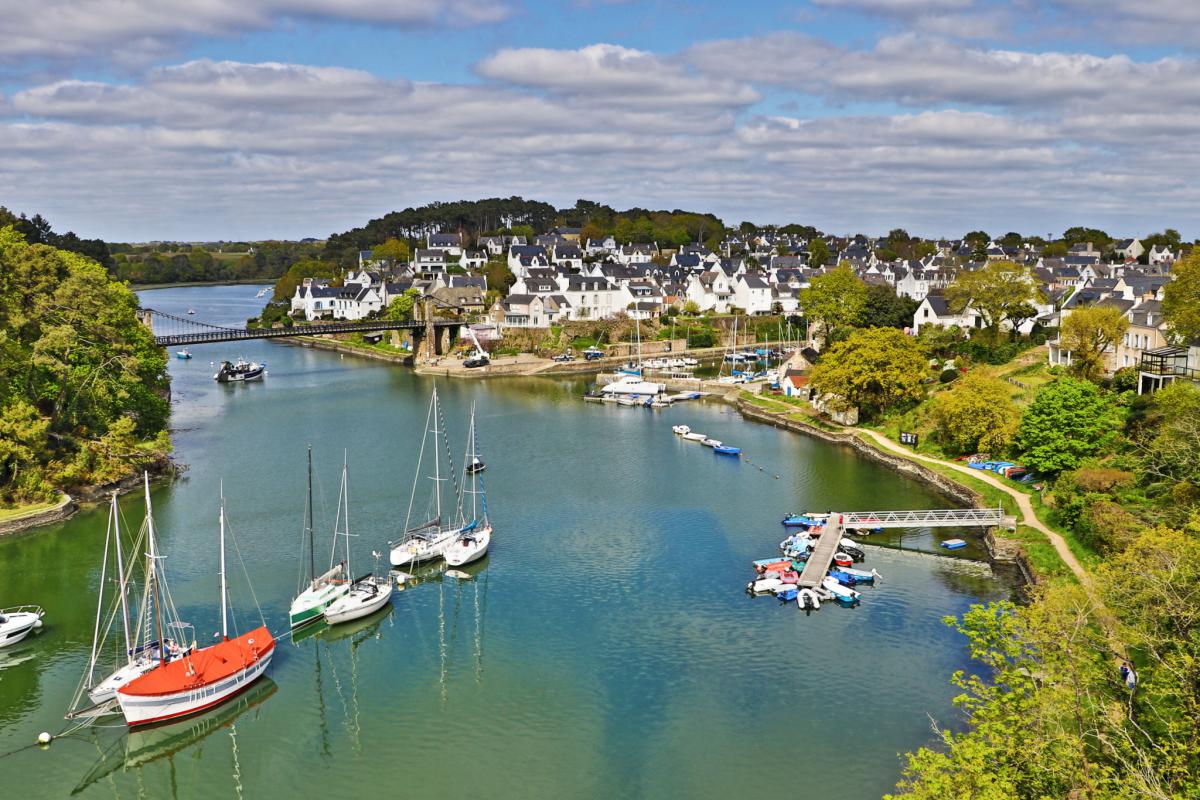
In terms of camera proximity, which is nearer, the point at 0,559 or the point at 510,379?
the point at 0,559

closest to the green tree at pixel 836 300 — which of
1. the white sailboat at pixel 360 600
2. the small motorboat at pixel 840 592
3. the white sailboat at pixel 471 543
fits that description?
the white sailboat at pixel 471 543

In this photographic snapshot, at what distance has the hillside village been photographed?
79.9 m

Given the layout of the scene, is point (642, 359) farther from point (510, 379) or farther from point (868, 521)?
point (868, 521)

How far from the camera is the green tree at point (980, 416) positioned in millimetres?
46156

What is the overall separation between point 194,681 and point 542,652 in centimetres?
980

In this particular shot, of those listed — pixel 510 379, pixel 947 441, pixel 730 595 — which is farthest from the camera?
pixel 510 379

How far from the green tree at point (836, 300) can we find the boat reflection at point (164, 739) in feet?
202

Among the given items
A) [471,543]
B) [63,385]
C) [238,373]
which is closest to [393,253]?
[238,373]

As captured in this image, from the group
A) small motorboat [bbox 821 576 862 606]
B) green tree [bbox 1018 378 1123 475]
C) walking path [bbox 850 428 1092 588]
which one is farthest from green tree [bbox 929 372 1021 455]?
small motorboat [bbox 821 576 862 606]

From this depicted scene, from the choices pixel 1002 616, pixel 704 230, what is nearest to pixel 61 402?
pixel 1002 616

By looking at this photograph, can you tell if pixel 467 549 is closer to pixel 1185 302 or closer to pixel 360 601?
pixel 360 601

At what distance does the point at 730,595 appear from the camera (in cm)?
3291

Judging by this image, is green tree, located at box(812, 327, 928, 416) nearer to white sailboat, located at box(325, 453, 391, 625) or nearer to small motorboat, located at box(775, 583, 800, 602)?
small motorboat, located at box(775, 583, 800, 602)

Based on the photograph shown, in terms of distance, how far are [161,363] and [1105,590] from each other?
171ft
